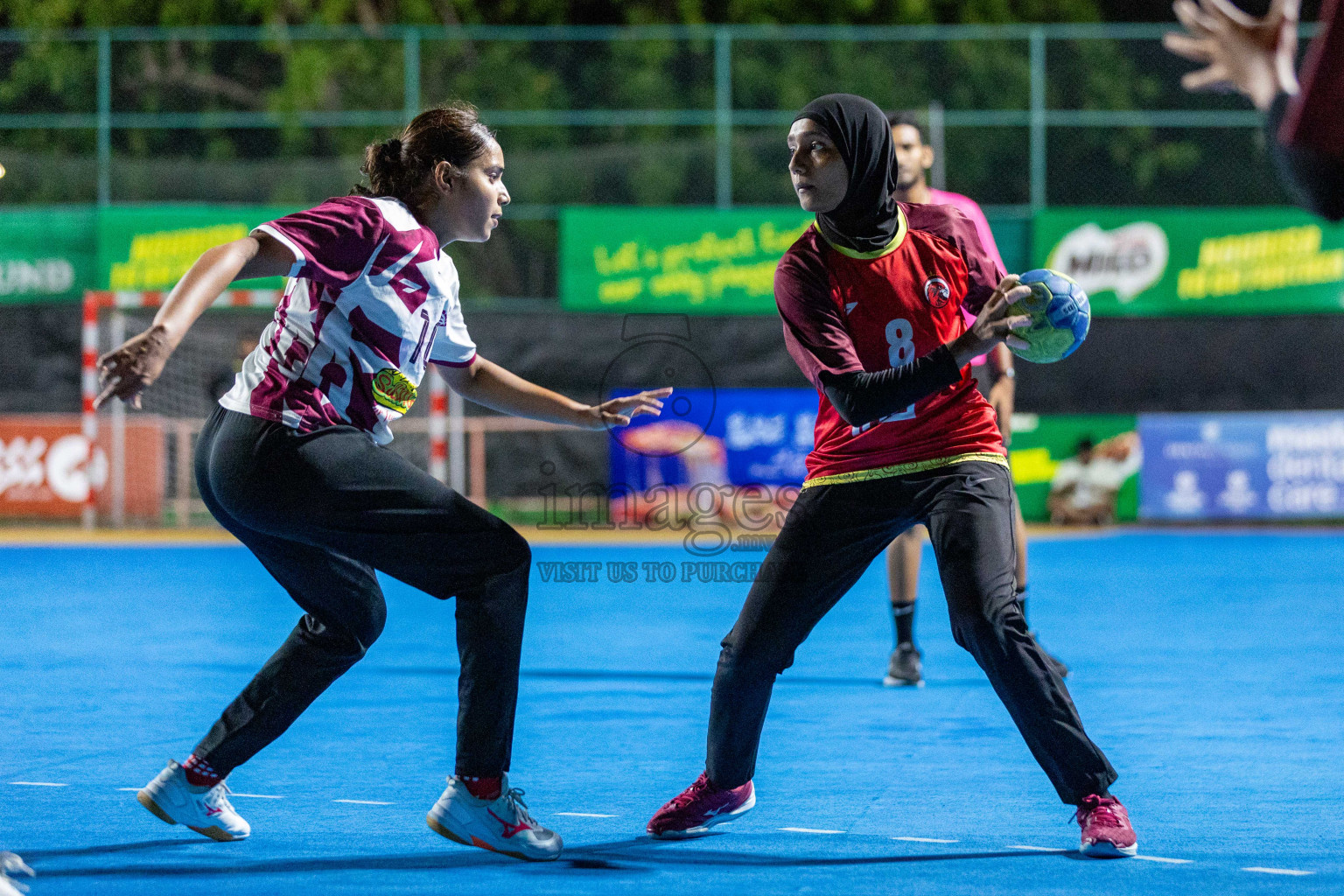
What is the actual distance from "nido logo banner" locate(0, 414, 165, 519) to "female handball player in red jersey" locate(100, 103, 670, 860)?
12.8 m

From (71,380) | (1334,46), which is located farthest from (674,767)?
(71,380)

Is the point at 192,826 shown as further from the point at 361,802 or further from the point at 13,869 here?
the point at 361,802

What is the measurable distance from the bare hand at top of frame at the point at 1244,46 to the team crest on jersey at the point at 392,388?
2086mm

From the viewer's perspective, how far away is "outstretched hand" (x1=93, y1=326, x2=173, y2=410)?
3.49m

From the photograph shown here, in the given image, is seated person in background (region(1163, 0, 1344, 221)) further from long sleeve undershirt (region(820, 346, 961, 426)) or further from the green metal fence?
the green metal fence

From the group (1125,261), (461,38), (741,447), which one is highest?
(461,38)

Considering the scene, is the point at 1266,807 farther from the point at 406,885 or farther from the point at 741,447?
the point at 741,447

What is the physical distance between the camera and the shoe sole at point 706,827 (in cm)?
450

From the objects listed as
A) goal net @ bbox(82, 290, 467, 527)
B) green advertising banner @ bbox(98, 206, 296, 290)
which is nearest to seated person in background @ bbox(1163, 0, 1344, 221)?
goal net @ bbox(82, 290, 467, 527)

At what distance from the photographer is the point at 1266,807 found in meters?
4.75

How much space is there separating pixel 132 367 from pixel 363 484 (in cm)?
77

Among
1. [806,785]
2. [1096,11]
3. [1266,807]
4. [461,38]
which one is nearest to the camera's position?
[1266,807]

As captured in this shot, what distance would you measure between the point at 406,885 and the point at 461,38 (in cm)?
1742

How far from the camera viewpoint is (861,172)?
14.7 feet
